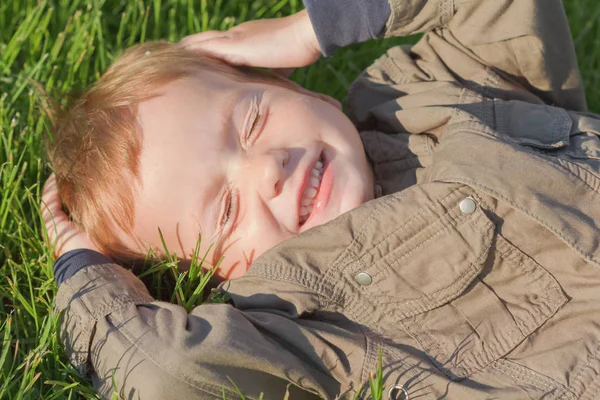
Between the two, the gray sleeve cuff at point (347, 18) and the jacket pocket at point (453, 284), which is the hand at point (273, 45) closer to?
the gray sleeve cuff at point (347, 18)

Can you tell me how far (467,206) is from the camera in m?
2.18

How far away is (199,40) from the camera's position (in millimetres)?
2867

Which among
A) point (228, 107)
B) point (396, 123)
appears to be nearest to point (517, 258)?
point (396, 123)

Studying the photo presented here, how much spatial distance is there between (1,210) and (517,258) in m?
1.73

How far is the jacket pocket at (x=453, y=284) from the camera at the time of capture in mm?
2186

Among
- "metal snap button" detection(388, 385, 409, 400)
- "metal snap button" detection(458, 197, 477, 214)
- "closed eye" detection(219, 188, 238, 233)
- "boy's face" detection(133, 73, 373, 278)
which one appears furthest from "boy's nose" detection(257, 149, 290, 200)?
"metal snap button" detection(388, 385, 409, 400)

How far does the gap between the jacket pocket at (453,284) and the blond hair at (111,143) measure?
0.81 m

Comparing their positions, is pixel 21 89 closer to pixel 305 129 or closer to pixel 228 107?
pixel 228 107

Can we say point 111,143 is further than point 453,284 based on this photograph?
Yes

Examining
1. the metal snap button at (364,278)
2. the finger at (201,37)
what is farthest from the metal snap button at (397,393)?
the finger at (201,37)

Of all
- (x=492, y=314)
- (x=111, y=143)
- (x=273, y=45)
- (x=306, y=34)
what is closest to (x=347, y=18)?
(x=306, y=34)

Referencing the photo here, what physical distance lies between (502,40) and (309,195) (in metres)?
0.87

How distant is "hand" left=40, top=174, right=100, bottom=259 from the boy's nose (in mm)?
666

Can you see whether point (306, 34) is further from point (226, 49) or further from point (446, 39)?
point (446, 39)
